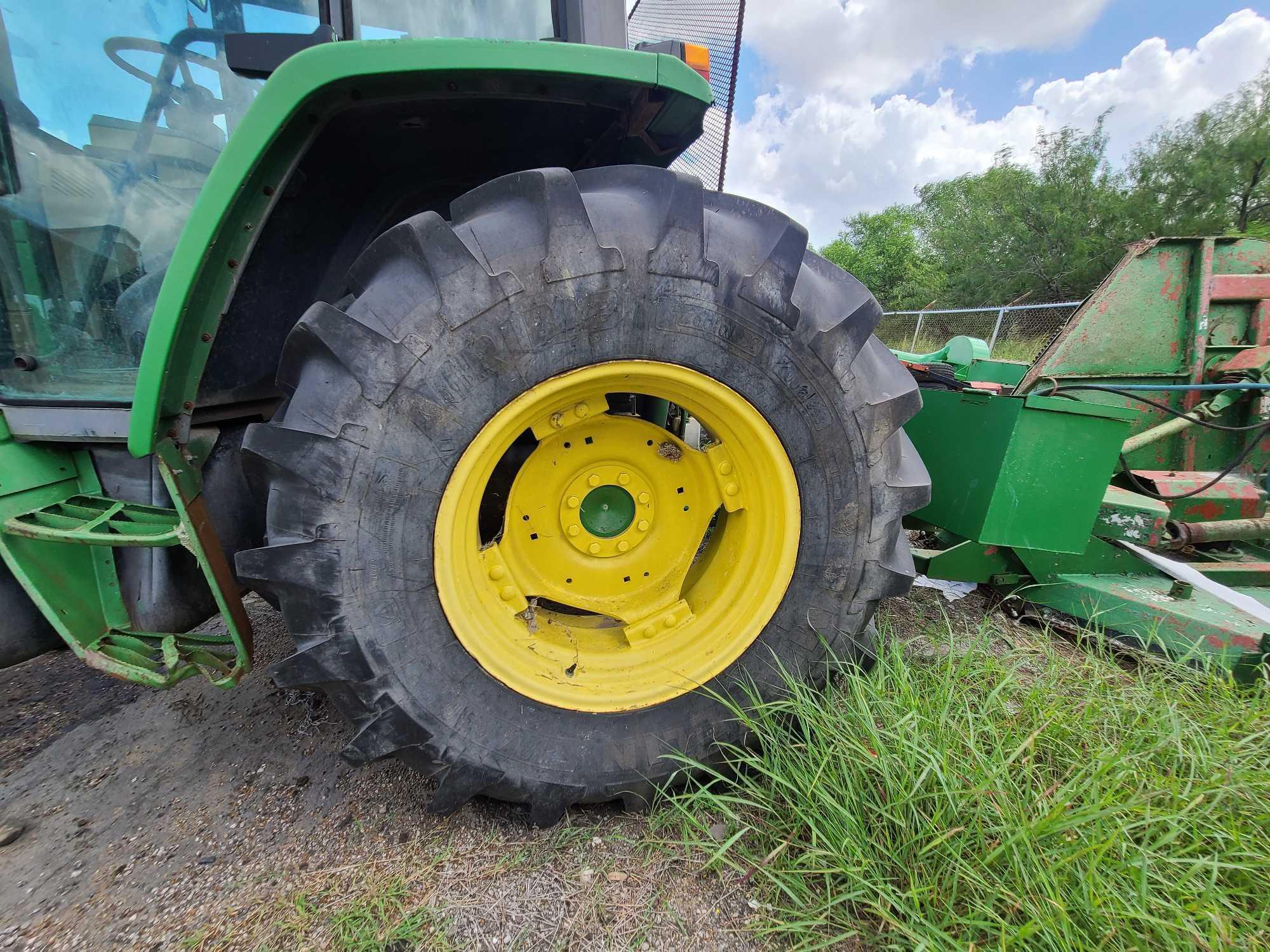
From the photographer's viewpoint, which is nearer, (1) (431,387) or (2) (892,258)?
(1) (431,387)

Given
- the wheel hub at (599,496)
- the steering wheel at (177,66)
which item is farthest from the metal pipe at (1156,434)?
the steering wheel at (177,66)

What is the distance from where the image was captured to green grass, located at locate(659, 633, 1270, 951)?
39.0 inches

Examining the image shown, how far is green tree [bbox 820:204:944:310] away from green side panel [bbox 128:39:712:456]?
2309cm

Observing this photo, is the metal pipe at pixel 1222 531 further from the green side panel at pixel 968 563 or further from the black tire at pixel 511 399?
the black tire at pixel 511 399

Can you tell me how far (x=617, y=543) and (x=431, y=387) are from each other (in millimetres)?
651

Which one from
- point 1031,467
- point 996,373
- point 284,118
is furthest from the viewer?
point 996,373

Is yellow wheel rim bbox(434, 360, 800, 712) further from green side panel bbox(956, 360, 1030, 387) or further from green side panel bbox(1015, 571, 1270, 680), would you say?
green side panel bbox(956, 360, 1030, 387)

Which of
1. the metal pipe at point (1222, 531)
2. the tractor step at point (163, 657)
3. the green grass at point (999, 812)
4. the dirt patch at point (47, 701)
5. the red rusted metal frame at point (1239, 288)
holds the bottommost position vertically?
the dirt patch at point (47, 701)

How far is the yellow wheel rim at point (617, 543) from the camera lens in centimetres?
128

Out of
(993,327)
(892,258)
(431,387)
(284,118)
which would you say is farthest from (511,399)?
(892,258)

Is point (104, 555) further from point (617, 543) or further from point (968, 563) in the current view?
point (968, 563)

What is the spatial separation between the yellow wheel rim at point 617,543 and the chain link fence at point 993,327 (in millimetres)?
8686

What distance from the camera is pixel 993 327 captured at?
435 inches

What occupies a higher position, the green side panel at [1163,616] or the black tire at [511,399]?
the black tire at [511,399]
